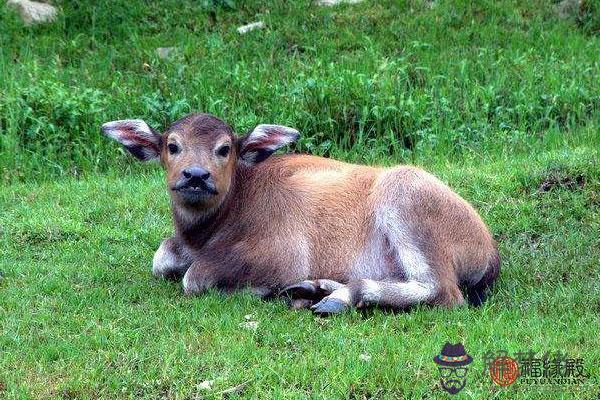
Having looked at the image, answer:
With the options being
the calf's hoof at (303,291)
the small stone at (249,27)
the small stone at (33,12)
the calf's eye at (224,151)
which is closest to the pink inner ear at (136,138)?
the calf's eye at (224,151)

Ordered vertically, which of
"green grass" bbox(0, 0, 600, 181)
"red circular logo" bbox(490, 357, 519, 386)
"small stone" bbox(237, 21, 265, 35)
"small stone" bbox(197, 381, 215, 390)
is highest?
"small stone" bbox(237, 21, 265, 35)

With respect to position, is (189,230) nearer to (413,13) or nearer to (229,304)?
(229,304)

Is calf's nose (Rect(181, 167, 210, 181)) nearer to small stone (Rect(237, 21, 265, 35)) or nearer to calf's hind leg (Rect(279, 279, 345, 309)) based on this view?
calf's hind leg (Rect(279, 279, 345, 309))

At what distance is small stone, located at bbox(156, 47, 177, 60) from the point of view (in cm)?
1421

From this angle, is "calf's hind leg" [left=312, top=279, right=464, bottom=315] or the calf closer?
"calf's hind leg" [left=312, top=279, right=464, bottom=315]

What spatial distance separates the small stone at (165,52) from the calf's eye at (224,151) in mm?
6610

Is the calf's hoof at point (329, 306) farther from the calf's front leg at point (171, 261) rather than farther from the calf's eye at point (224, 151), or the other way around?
the calf's eye at point (224, 151)

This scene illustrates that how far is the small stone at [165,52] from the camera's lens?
1421 cm

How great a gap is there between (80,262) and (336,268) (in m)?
2.24

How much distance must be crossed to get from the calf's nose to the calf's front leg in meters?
0.80

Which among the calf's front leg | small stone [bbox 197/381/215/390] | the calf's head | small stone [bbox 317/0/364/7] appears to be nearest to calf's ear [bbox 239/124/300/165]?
the calf's head

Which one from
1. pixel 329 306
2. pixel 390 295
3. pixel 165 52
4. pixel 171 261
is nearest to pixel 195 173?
pixel 171 261

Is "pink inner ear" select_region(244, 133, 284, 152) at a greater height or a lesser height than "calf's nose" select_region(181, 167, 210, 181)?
greater

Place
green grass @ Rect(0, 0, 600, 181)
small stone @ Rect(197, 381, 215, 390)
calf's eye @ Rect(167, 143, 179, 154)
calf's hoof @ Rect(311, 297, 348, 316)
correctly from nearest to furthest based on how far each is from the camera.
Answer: small stone @ Rect(197, 381, 215, 390) < calf's hoof @ Rect(311, 297, 348, 316) < calf's eye @ Rect(167, 143, 179, 154) < green grass @ Rect(0, 0, 600, 181)
